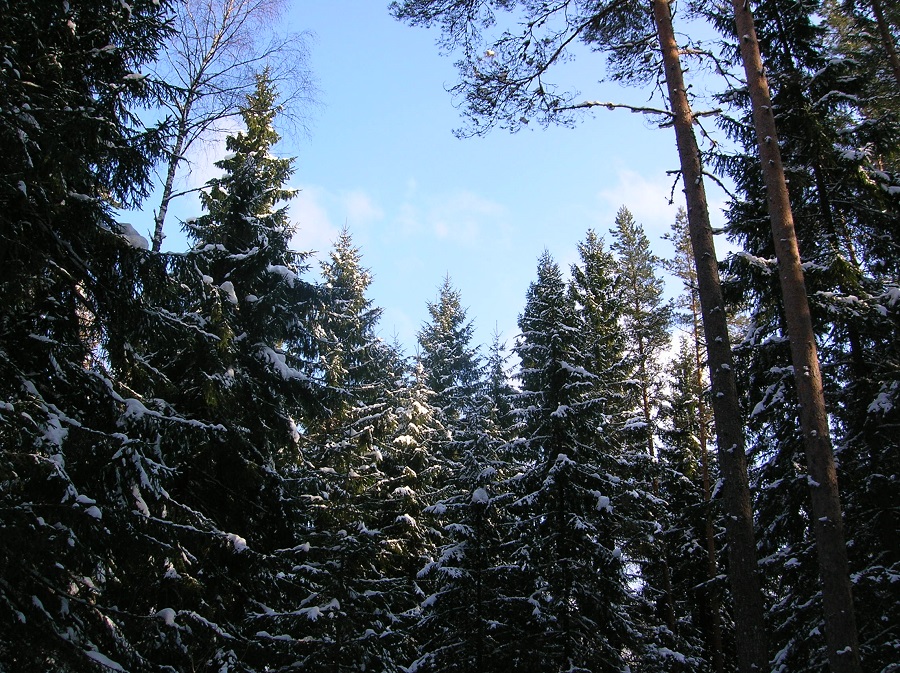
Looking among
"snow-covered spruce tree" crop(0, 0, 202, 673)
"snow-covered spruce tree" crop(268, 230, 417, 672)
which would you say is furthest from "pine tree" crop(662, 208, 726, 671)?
"snow-covered spruce tree" crop(0, 0, 202, 673)

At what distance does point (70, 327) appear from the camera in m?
6.48

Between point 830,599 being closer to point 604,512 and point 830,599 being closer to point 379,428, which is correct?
point 604,512

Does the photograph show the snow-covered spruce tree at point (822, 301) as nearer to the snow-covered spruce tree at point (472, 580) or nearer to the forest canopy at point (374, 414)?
the forest canopy at point (374, 414)

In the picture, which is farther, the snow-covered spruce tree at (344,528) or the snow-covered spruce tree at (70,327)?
the snow-covered spruce tree at (344,528)

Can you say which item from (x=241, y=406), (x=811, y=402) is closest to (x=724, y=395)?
(x=811, y=402)

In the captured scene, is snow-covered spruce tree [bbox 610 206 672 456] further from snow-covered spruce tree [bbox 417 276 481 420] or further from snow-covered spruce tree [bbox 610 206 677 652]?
snow-covered spruce tree [bbox 417 276 481 420]

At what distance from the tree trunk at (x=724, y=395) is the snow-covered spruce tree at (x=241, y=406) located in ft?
21.1

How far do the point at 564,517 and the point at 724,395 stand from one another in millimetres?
6939

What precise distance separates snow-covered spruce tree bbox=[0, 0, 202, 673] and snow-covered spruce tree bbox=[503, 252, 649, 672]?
779 cm

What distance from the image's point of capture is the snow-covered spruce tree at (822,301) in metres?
9.43

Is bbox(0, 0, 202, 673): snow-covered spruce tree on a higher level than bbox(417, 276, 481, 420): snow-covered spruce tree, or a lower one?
lower

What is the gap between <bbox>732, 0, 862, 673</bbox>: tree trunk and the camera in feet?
20.7

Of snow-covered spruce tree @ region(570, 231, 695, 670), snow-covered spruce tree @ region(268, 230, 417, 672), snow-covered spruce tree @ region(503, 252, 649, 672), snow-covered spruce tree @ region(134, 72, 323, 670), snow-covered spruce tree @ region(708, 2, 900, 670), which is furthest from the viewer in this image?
snow-covered spruce tree @ region(570, 231, 695, 670)

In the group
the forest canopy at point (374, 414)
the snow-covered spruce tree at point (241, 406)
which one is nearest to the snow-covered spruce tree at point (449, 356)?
the forest canopy at point (374, 414)
